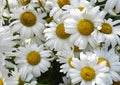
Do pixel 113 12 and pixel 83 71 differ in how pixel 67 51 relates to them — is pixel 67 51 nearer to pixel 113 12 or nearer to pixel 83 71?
pixel 83 71

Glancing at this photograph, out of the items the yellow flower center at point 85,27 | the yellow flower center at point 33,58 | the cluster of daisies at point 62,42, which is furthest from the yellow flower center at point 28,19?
the yellow flower center at point 85,27

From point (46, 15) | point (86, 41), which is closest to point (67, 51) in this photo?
point (86, 41)

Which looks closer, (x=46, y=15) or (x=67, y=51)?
(x=67, y=51)

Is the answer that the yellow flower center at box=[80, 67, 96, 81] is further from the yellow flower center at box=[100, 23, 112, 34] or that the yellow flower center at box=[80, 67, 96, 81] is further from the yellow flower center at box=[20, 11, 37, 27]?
the yellow flower center at box=[20, 11, 37, 27]

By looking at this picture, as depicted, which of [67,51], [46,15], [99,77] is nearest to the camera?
[99,77]

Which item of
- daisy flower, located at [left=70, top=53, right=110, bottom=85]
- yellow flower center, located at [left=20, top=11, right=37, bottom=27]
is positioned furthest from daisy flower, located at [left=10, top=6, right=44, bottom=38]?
daisy flower, located at [left=70, top=53, right=110, bottom=85]

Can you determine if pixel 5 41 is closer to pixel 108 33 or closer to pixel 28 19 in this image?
pixel 28 19

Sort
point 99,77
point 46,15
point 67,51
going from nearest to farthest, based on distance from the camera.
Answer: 1. point 99,77
2. point 67,51
3. point 46,15
